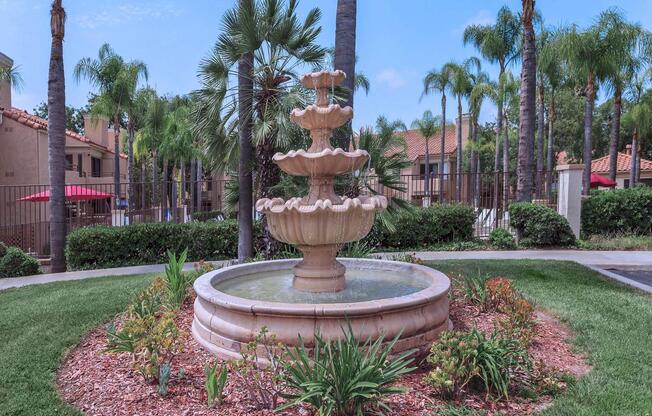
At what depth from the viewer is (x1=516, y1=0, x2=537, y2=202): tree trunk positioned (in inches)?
546

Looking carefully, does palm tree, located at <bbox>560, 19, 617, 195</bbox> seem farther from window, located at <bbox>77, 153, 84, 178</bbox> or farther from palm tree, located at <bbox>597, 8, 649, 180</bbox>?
window, located at <bbox>77, 153, 84, 178</bbox>

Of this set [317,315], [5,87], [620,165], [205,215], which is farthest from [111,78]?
[620,165]

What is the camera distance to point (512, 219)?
13.2 metres

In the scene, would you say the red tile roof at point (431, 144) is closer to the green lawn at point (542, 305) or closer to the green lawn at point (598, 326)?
the green lawn at point (598, 326)

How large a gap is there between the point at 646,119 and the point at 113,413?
28935 millimetres

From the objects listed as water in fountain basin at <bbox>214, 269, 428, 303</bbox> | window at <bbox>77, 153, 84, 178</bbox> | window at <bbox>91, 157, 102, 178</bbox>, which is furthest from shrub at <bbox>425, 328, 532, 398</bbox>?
window at <bbox>91, 157, 102, 178</bbox>

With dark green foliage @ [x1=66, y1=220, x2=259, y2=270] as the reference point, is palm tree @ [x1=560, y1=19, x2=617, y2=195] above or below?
above

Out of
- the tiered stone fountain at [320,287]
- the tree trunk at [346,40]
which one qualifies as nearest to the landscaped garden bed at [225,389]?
the tiered stone fountain at [320,287]

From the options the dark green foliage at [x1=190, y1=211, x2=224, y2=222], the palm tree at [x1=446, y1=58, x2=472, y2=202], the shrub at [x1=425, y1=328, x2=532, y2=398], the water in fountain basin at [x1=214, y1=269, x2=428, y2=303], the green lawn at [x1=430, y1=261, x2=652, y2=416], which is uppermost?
the palm tree at [x1=446, y1=58, x2=472, y2=202]

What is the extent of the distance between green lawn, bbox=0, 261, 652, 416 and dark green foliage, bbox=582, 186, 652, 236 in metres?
5.30

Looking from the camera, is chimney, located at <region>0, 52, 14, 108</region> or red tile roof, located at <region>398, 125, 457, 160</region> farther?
red tile roof, located at <region>398, 125, 457, 160</region>

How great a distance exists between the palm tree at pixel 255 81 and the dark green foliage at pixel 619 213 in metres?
10.2

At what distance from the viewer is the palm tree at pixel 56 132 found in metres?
12.2

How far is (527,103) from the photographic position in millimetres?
14016
